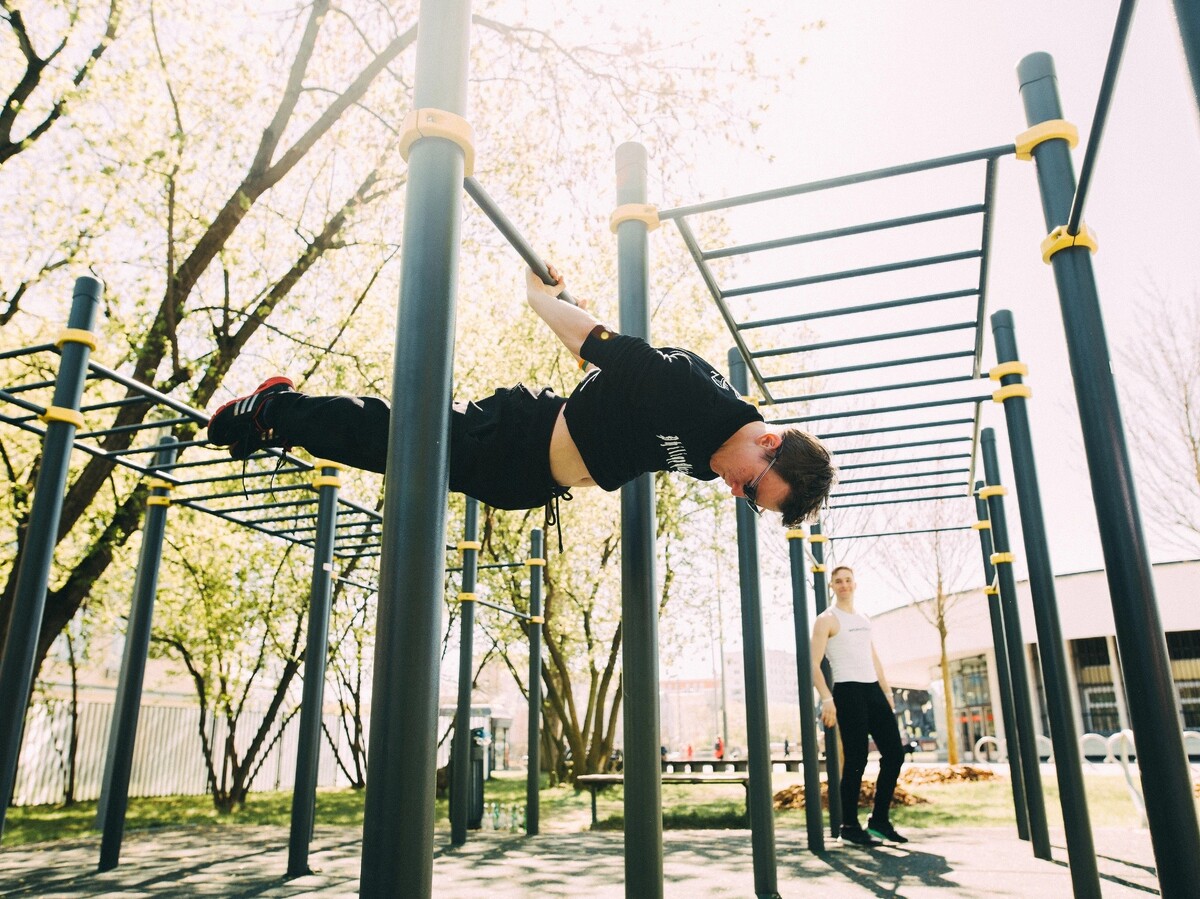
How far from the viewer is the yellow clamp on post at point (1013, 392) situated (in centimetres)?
388

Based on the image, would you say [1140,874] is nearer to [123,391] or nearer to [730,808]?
[730,808]

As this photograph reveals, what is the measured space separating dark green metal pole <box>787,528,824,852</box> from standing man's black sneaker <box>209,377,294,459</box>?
11.1 feet

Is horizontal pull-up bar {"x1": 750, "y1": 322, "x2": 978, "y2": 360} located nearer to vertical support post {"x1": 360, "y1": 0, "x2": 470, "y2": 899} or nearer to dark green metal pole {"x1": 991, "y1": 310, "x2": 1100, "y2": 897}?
dark green metal pole {"x1": 991, "y1": 310, "x2": 1100, "y2": 897}

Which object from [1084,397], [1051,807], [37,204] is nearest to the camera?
[1084,397]

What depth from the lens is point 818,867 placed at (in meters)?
4.63

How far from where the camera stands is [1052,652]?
3.54 m

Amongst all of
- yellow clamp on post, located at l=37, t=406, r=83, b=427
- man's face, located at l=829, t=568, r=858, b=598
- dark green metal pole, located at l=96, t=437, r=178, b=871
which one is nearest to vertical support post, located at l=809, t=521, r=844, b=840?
man's face, located at l=829, t=568, r=858, b=598

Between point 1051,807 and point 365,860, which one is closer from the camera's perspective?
point 365,860

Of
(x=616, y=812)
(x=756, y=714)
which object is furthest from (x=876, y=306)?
(x=616, y=812)

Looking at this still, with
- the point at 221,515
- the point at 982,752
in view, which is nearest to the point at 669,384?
the point at 221,515

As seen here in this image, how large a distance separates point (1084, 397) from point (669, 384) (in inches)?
44.5

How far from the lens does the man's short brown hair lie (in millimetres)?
2475

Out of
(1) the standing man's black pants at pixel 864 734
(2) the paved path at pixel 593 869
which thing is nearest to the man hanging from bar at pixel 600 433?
(2) the paved path at pixel 593 869

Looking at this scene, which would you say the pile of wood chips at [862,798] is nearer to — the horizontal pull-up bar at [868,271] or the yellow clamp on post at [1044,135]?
the horizontal pull-up bar at [868,271]
